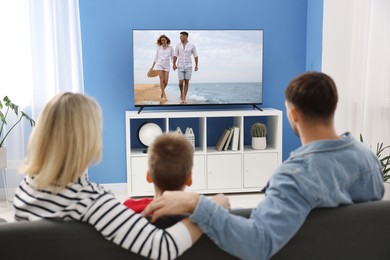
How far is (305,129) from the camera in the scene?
1443 mm

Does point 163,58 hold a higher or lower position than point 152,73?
higher

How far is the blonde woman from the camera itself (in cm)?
118

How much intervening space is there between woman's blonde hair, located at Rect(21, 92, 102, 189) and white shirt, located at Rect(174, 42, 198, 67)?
3.10 metres

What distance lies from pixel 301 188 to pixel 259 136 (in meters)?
3.27

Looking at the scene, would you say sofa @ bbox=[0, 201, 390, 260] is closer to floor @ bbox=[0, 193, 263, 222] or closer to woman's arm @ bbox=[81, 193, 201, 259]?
woman's arm @ bbox=[81, 193, 201, 259]

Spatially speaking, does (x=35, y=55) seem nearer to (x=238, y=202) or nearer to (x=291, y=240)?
(x=238, y=202)

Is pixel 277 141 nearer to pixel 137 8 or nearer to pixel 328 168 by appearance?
pixel 137 8

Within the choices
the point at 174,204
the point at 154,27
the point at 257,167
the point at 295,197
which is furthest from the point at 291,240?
the point at 154,27

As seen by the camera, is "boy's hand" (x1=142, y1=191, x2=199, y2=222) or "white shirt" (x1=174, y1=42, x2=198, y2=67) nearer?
"boy's hand" (x1=142, y1=191, x2=199, y2=222)

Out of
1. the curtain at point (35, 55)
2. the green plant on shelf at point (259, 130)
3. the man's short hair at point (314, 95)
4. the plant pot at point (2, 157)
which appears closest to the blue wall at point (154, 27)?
the curtain at point (35, 55)

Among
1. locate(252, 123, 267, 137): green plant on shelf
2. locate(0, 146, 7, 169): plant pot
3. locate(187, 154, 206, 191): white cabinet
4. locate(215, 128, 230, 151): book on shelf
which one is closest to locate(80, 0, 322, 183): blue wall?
locate(252, 123, 267, 137): green plant on shelf

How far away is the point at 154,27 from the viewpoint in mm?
4492

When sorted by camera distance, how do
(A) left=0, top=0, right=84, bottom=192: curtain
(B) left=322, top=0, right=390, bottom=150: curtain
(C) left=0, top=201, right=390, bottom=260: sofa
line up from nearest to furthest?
1. (C) left=0, top=201, right=390, bottom=260: sofa
2. (B) left=322, top=0, right=390, bottom=150: curtain
3. (A) left=0, top=0, right=84, bottom=192: curtain

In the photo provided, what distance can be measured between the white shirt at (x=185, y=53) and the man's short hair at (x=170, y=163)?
3.04 metres
